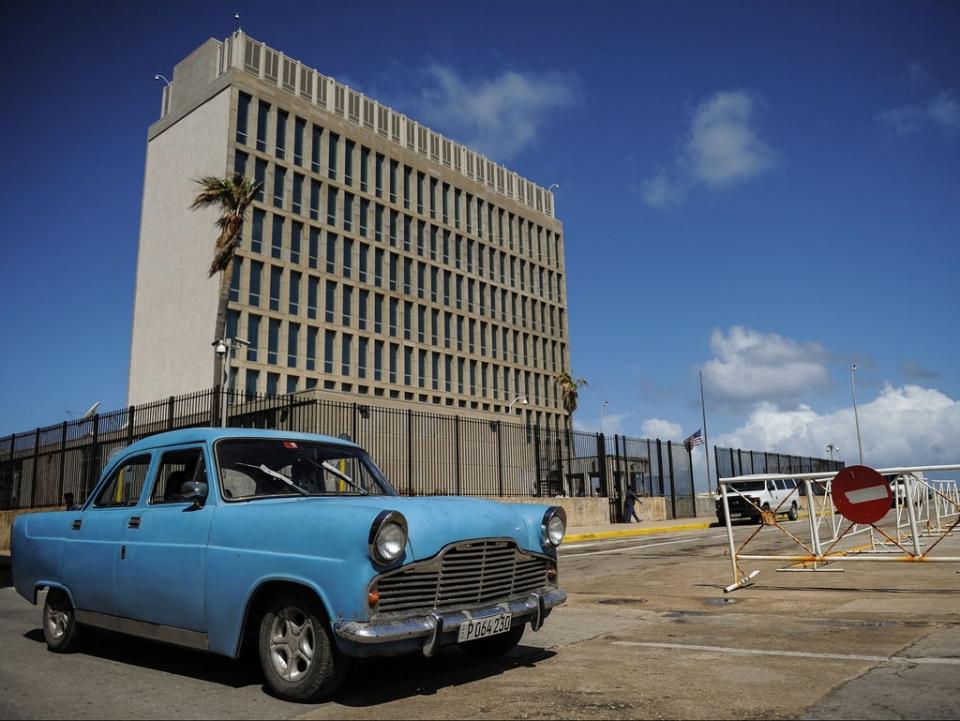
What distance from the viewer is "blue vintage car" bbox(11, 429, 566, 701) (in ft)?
13.7

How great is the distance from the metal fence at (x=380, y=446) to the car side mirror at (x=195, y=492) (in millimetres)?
15489

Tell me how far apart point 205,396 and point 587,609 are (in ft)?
52.4

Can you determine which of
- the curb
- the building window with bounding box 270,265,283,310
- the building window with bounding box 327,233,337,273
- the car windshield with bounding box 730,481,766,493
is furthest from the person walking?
the building window with bounding box 327,233,337,273

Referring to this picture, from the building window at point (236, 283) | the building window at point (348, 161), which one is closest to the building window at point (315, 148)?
the building window at point (348, 161)

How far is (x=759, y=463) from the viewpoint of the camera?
41688 mm

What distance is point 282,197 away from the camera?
5241 centimetres

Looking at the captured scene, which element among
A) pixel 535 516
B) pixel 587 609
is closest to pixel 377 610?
pixel 535 516

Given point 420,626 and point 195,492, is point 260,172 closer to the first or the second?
point 195,492

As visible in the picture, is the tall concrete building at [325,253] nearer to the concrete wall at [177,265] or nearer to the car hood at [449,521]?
the concrete wall at [177,265]

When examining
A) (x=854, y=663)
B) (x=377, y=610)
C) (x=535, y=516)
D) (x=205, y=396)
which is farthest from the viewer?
(x=205, y=396)

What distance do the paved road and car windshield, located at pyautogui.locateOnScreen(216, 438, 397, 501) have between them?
123 centimetres

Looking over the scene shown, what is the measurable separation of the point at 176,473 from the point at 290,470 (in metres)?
0.86

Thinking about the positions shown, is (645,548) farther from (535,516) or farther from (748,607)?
(535,516)

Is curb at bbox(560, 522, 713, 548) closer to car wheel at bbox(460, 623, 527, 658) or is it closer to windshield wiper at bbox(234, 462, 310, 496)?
car wheel at bbox(460, 623, 527, 658)
